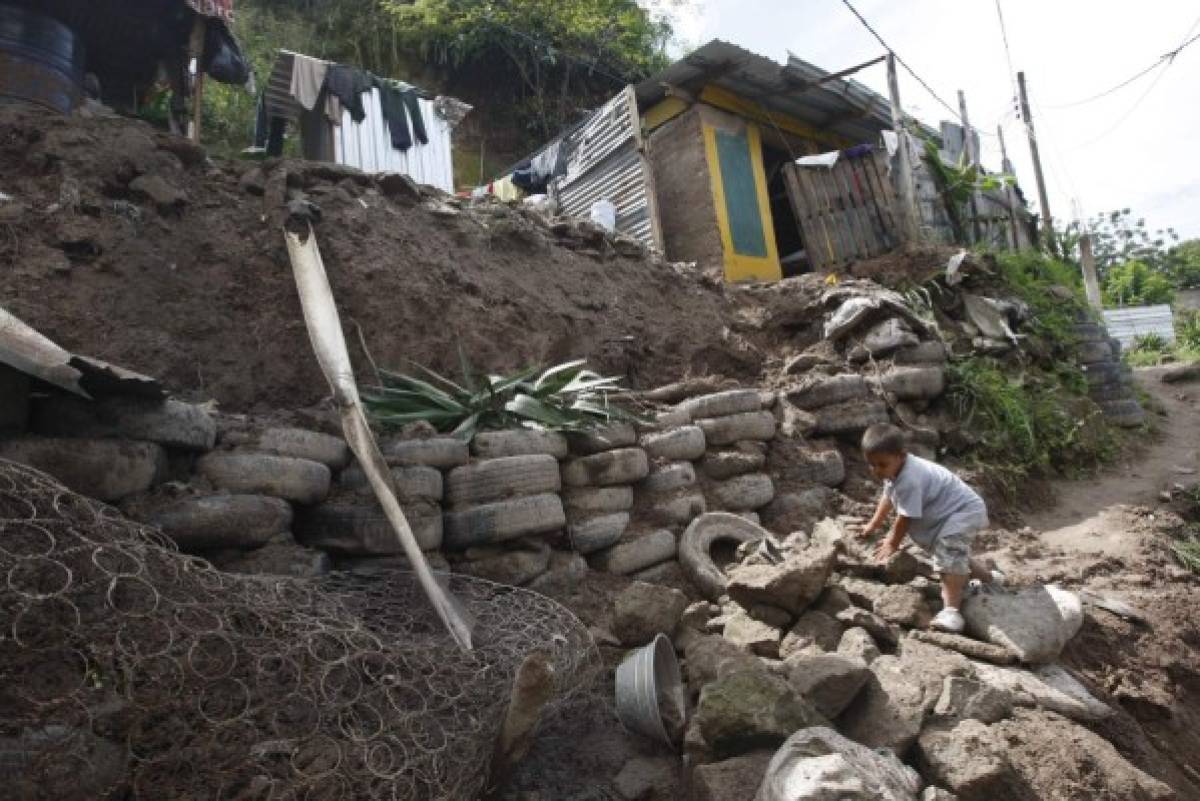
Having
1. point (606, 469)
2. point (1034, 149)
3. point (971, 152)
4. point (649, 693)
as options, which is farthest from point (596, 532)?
point (1034, 149)

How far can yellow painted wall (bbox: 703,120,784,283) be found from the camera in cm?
916

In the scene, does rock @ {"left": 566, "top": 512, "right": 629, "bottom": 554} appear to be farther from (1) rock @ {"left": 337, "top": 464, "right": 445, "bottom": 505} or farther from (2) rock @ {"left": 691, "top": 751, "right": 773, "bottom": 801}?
(2) rock @ {"left": 691, "top": 751, "right": 773, "bottom": 801}

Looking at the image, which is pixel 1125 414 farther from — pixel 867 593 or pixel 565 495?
pixel 565 495

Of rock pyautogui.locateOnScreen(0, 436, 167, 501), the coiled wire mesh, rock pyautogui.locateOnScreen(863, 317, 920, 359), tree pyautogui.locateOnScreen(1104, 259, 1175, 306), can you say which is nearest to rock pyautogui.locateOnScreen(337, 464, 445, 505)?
rock pyautogui.locateOnScreen(0, 436, 167, 501)

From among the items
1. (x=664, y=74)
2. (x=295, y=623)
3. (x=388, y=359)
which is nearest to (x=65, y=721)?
(x=295, y=623)

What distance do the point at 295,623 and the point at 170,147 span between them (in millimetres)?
3524

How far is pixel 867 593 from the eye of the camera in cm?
339

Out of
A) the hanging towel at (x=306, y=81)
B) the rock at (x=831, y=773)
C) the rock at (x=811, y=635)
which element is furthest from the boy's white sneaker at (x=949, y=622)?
the hanging towel at (x=306, y=81)

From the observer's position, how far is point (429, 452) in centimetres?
323

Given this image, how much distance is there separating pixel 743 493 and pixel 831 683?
1885mm

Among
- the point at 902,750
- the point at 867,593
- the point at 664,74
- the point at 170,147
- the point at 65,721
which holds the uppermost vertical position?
the point at 664,74

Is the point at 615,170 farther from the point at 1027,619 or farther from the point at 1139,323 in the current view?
the point at 1139,323

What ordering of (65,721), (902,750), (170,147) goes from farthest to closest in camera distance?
(170,147) < (902,750) < (65,721)

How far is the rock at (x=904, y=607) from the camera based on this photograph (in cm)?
327
